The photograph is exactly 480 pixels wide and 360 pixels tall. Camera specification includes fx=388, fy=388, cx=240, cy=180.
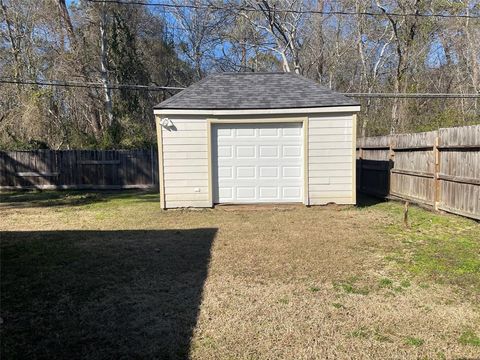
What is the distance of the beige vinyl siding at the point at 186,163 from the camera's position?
10102 millimetres

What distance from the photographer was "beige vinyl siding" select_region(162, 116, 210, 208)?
33.1ft

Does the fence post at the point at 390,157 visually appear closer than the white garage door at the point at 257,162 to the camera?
No

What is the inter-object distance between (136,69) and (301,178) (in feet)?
51.8

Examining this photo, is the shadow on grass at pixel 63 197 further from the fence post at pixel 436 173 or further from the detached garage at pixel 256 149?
the fence post at pixel 436 173

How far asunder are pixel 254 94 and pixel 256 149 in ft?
5.21

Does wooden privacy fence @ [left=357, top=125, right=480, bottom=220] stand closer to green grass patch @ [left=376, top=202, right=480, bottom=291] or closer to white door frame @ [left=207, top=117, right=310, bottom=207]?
green grass patch @ [left=376, top=202, right=480, bottom=291]

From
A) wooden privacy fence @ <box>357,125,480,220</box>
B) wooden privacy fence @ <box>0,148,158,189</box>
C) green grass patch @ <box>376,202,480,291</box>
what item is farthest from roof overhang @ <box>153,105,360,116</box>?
wooden privacy fence @ <box>0,148,158,189</box>

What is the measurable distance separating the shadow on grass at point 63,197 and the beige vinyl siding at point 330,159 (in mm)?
5242

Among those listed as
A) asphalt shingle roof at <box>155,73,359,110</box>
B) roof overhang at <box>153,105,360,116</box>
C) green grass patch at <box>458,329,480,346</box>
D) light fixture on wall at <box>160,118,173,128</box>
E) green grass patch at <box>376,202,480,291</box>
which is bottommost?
green grass patch at <box>458,329,480,346</box>

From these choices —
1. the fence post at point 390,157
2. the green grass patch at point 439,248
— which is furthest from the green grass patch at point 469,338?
the fence post at point 390,157

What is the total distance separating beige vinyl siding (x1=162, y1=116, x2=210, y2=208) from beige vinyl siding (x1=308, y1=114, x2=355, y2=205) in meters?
2.79

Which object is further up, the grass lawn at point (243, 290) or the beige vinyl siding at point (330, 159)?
the beige vinyl siding at point (330, 159)

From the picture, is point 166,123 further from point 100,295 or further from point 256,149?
point 100,295

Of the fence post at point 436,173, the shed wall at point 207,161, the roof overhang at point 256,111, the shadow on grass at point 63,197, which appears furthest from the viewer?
the shadow on grass at point 63,197
